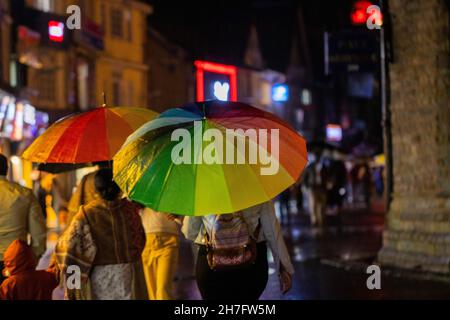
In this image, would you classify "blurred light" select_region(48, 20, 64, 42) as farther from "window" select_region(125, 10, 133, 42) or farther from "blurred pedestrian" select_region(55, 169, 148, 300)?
"blurred pedestrian" select_region(55, 169, 148, 300)

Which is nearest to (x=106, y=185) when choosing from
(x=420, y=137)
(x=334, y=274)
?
(x=334, y=274)

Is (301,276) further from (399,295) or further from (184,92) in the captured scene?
(184,92)

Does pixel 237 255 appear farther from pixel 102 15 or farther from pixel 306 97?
pixel 306 97

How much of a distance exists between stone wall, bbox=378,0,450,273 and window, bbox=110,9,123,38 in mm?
25660

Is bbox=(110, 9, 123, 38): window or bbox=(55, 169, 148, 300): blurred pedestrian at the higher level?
bbox=(110, 9, 123, 38): window

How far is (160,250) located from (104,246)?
7.52 ft

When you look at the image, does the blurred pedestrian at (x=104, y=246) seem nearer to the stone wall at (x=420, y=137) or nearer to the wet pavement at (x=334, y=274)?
the wet pavement at (x=334, y=274)

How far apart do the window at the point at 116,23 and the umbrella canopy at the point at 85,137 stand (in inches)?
1200

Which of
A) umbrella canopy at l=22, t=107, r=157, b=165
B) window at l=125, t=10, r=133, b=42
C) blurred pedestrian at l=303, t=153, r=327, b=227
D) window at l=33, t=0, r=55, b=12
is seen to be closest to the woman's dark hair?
umbrella canopy at l=22, t=107, r=157, b=165

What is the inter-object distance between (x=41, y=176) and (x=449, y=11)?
37.6ft

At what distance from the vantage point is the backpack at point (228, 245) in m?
6.25

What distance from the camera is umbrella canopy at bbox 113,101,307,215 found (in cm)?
528

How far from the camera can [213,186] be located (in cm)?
527
